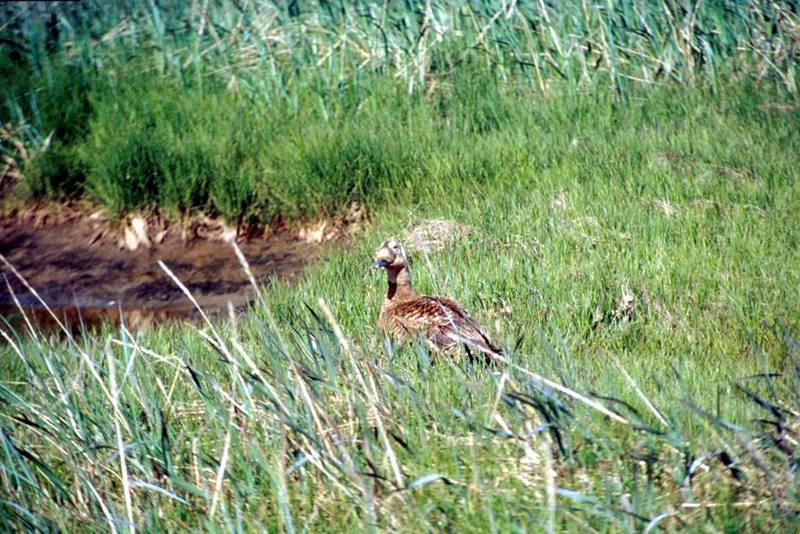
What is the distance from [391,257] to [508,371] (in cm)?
161

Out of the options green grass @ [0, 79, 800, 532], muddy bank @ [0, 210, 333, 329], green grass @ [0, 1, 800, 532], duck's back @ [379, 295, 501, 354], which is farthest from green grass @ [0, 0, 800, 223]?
duck's back @ [379, 295, 501, 354]

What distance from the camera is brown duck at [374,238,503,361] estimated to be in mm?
4715

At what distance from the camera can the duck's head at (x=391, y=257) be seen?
17.8 ft

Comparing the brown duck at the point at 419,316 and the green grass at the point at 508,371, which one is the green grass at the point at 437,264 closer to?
the green grass at the point at 508,371

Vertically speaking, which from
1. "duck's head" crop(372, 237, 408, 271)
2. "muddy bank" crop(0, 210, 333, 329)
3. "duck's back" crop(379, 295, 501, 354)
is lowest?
"muddy bank" crop(0, 210, 333, 329)

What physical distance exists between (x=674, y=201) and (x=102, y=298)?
3768 mm

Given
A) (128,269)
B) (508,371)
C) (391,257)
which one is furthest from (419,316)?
(128,269)

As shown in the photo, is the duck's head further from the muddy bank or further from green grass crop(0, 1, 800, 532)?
the muddy bank

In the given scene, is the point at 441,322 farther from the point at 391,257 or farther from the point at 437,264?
the point at 437,264

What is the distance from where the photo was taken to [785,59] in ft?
24.6

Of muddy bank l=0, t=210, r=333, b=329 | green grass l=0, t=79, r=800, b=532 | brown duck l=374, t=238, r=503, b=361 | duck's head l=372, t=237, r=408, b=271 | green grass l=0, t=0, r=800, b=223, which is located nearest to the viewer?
green grass l=0, t=79, r=800, b=532

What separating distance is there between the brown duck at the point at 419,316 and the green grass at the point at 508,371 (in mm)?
116

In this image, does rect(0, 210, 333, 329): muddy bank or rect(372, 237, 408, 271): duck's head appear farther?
rect(0, 210, 333, 329): muddy bank

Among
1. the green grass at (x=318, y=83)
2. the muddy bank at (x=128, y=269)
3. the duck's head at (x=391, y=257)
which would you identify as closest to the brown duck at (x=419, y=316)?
the duck's head at (x=391, y=257)
